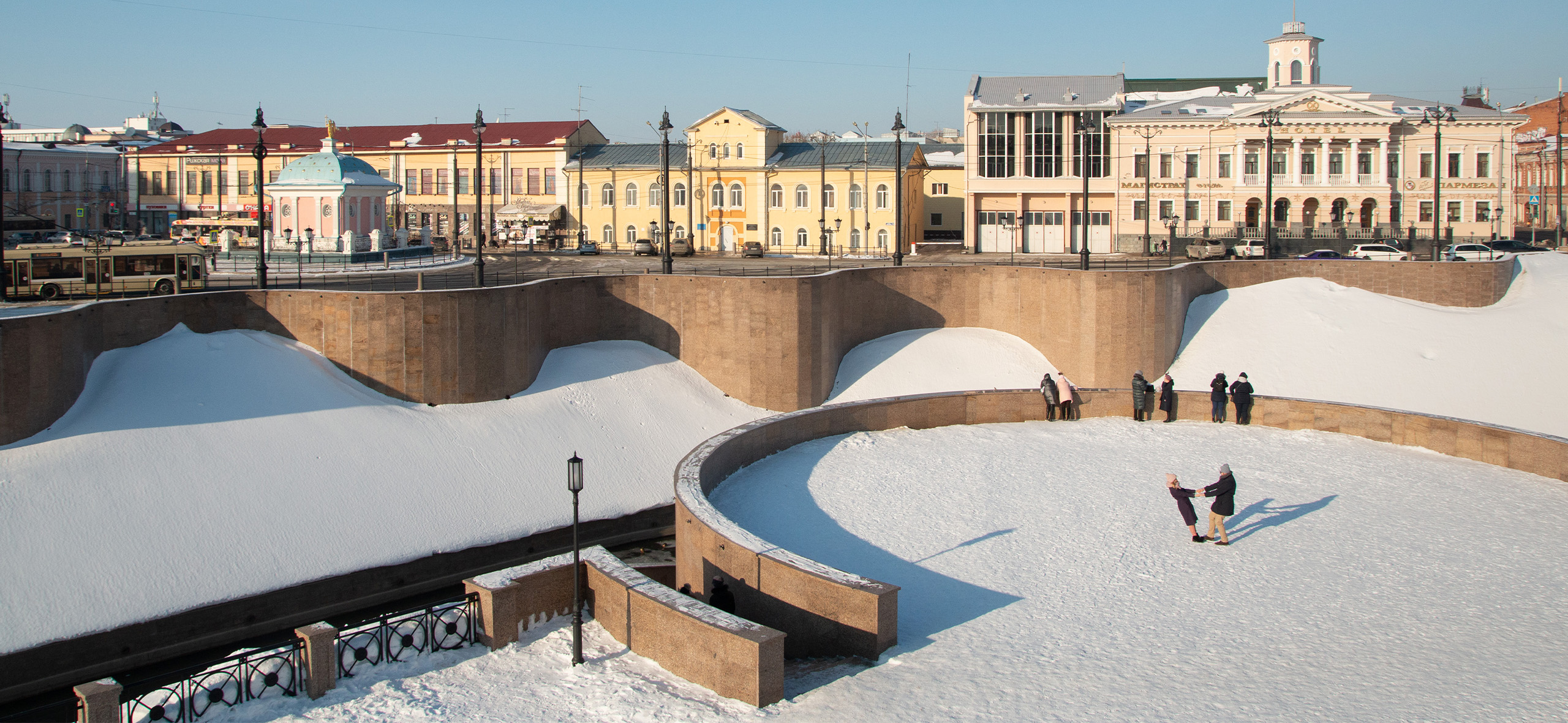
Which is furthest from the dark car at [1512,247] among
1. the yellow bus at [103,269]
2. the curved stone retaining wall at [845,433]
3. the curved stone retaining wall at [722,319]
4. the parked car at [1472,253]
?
the yellow bus at [103,269]

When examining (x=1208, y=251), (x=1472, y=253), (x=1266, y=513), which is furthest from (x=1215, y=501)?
(x=1208, y=251)

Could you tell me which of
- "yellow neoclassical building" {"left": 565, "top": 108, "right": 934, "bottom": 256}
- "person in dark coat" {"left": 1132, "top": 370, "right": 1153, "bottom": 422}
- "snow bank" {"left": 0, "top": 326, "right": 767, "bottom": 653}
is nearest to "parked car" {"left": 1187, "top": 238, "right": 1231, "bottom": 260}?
"yellow neoclassical building" {"left": 565, "top": 108, "right": 934, "bottom": 256}

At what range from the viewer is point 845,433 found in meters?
23.1

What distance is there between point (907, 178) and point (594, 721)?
52.4m

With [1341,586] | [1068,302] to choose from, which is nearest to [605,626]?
[1341,586]

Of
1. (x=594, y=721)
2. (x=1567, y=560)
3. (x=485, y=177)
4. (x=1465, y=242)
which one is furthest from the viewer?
(x=485, y=177)

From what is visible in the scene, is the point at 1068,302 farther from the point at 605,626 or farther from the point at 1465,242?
the point at 1465,242

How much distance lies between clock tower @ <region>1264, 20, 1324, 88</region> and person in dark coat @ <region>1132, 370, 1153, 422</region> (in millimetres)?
47495

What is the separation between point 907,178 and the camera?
202 feet

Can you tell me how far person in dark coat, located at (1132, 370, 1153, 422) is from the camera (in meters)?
24.4

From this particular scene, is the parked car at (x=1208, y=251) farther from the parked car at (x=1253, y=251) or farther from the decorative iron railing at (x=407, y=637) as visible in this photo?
the decorative iron railing at (x=407, y=637)

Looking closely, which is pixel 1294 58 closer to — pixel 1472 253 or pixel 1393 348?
pixel 1472 253

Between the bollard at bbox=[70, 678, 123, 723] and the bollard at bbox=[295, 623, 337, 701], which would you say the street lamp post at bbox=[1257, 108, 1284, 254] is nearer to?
the bollard at bbox=[295, 623, 337, 701]

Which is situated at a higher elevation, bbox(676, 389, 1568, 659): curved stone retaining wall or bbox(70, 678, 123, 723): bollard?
bbox(676, 389, 1568, 659): curved stone retaining wall
